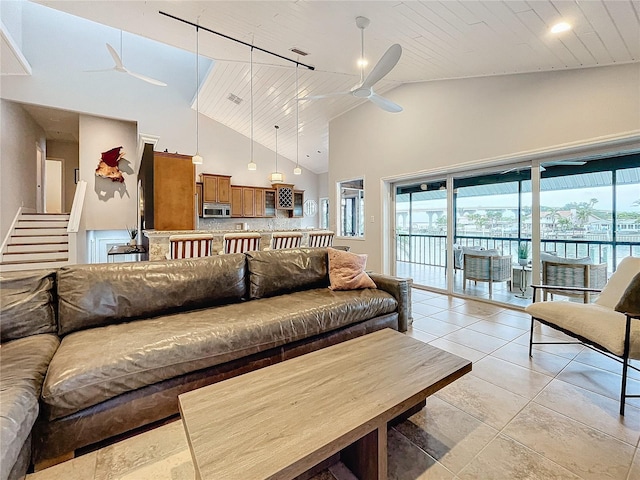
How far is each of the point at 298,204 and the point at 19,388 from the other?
28.0 ft

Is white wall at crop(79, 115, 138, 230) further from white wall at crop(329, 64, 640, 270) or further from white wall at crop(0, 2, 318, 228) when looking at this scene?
white wall at crop(329, 64, 640, 270)

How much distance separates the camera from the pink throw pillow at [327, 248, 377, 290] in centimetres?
289

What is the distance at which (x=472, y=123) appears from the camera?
4230mm

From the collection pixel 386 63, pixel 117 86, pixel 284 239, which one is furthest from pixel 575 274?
pixel 117 86

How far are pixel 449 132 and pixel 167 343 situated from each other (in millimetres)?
4687

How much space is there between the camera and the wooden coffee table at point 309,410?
0.96 m

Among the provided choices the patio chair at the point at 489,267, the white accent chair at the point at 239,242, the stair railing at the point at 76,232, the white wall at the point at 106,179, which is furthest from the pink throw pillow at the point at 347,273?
the white wall at the point at 106,179

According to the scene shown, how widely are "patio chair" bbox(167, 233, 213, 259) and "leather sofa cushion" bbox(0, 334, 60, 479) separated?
208cm

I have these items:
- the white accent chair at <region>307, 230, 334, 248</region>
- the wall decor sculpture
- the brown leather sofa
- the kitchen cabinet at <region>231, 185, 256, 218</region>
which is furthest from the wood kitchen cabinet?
the brown leather sofa

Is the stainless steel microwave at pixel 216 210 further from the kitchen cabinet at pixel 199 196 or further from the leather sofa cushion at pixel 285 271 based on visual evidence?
the leather sofa cushion at pixel 285 271

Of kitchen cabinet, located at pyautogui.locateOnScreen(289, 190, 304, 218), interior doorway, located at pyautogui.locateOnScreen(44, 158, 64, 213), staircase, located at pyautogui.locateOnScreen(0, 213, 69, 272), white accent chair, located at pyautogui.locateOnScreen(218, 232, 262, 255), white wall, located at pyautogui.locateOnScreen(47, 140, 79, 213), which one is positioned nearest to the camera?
white accent chair, located at pyautogui.locateOnScreen(218, 232, 262, 255)

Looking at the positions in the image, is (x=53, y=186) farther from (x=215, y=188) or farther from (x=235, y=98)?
(x=235, y=98)

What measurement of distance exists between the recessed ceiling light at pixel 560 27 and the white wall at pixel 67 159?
11.0 metres

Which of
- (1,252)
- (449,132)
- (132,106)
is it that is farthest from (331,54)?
(1,252)
